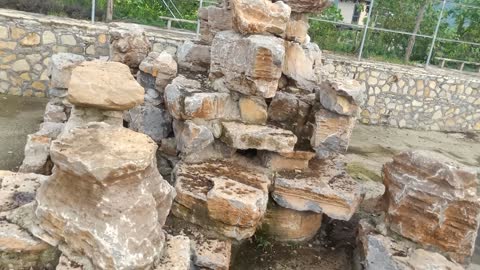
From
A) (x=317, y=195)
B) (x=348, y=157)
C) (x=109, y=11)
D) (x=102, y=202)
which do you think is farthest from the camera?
(x=109, y=11)

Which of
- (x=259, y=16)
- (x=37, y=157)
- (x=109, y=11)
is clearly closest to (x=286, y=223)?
(x=259, y=16)

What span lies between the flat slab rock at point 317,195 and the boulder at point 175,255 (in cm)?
182

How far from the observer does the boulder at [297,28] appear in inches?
212

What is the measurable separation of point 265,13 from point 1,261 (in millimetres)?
3337

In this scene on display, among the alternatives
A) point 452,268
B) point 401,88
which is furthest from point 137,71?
point 401,88

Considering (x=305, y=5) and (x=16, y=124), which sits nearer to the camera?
(x=305, y=5)

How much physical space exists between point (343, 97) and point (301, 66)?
0.90 metres

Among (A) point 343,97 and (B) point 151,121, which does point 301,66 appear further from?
(B) point 151,121

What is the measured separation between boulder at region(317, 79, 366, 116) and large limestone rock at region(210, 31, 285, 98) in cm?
57

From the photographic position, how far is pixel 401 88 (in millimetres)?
9508

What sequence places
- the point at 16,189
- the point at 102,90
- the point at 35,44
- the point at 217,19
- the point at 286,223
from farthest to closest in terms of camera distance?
the point at 35,44
the point at 217,19
the point at 286,223
the point at 102,90
the point at 16,189

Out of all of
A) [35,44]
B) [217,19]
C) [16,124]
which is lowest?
[16,124]

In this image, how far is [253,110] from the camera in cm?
505

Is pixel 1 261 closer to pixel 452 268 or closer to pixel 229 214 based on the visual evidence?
pixel 229 214
